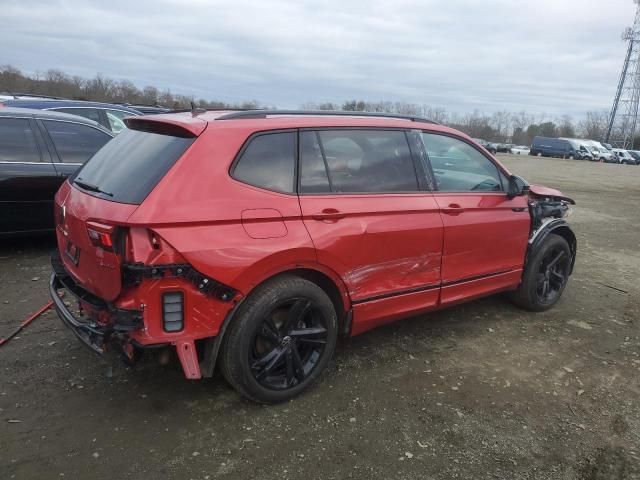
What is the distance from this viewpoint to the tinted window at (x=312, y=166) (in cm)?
323

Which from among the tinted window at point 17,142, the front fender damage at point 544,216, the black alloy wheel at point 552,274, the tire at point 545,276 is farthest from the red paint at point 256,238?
the tinted window at point 17,142

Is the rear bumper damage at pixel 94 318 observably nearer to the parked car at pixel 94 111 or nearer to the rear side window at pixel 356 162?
the rear side window at pixel 356 162

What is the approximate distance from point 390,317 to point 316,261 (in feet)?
2.90

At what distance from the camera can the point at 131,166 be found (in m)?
3.01

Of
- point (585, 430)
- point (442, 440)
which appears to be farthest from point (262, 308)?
point (585, 430)

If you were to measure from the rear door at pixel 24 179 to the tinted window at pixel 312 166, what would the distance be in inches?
141

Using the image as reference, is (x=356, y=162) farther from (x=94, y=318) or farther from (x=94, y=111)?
(x=94, y=111)

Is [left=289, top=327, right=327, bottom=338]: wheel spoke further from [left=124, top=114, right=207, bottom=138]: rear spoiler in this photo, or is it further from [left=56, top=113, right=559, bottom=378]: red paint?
[left=124, top=114, right=207, bottom=138]: rear spoiler

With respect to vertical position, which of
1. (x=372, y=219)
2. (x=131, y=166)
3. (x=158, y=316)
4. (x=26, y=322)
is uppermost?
(x=131, y=166)

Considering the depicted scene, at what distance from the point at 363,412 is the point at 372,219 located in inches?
48.2

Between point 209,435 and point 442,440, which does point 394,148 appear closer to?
point 442,440

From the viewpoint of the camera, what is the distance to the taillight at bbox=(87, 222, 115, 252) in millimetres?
2643

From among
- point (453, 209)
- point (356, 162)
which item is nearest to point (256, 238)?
point (356, 162)

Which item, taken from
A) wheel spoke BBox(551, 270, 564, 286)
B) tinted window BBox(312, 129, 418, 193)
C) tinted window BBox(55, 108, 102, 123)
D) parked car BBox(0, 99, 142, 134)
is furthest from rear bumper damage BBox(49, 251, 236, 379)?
tinted window BBox(55, 108, 102, 123)
